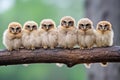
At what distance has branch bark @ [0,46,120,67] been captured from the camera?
27.0ft

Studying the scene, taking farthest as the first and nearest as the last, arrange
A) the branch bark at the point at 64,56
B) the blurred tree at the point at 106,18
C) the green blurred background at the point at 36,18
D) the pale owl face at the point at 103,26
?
the green blurred background at the point at 36,18, the blurred tree at the point at 106,18, the pale owl face at the point at 103,26, the branch bark at the point at 64,56

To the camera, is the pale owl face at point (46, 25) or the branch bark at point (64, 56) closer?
the branch bark at point (64, 56)

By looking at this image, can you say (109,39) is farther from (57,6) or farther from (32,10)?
(57,6)

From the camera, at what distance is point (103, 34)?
8875 mm

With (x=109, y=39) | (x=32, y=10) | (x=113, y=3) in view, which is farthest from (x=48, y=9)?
(x=109, y=39)

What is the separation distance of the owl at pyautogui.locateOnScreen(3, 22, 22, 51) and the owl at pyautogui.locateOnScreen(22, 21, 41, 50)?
0.25 feet

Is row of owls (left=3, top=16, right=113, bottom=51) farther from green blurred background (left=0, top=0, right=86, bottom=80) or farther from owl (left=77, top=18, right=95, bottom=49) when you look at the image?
green blurred background (left=0, top=0, right=86, bottom=80)

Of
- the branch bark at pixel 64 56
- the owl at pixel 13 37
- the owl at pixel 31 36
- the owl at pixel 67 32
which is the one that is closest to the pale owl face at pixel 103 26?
the owl at pixel 67 32

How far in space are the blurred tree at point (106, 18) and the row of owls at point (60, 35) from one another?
373 cm

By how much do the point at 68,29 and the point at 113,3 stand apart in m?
4.34

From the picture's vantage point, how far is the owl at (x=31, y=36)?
8.58 metres

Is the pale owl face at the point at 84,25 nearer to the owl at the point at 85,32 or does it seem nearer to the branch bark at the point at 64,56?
the owl at the point at 85,32

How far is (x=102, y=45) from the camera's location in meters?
8.57

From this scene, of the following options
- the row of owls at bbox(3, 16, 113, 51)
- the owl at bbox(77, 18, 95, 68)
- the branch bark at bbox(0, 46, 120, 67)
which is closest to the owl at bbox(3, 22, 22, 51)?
the row of owls at bbox(3, 16, 113, 51)
